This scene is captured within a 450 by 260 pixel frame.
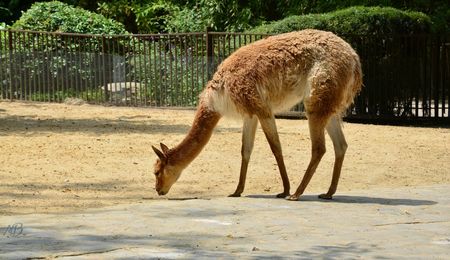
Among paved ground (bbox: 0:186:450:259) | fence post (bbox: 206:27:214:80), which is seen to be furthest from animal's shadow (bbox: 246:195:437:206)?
fence post (bbox: 206:27:214:80)

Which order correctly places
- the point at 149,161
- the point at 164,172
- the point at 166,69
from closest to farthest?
the point at 164,172 → the point at 149,161 → the point at 166,69

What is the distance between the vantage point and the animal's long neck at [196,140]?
9938mm

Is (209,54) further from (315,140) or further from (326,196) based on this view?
(326,196)

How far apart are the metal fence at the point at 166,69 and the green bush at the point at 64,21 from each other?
124 centimetres

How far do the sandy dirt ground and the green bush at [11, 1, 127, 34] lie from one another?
5.19 metres

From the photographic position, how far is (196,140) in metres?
9.99

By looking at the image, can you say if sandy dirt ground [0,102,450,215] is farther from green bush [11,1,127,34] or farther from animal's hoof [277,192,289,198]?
green bush [11,1,127,34]

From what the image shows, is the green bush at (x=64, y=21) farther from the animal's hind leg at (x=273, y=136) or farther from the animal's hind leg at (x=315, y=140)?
the animal's hind leg at (x=315, y=140)

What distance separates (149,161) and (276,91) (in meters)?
2.84

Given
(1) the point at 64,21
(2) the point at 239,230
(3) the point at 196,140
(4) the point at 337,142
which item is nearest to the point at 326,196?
(4) the point at 337,142

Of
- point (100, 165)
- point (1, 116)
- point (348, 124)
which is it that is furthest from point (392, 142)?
point (1, 116)

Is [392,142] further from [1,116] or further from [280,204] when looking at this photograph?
[1,116]

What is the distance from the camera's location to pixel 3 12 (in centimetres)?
2945

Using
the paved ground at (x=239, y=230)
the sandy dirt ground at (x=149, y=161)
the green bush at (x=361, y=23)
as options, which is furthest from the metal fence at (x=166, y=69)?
the paved ground at (x=239, y=230)
